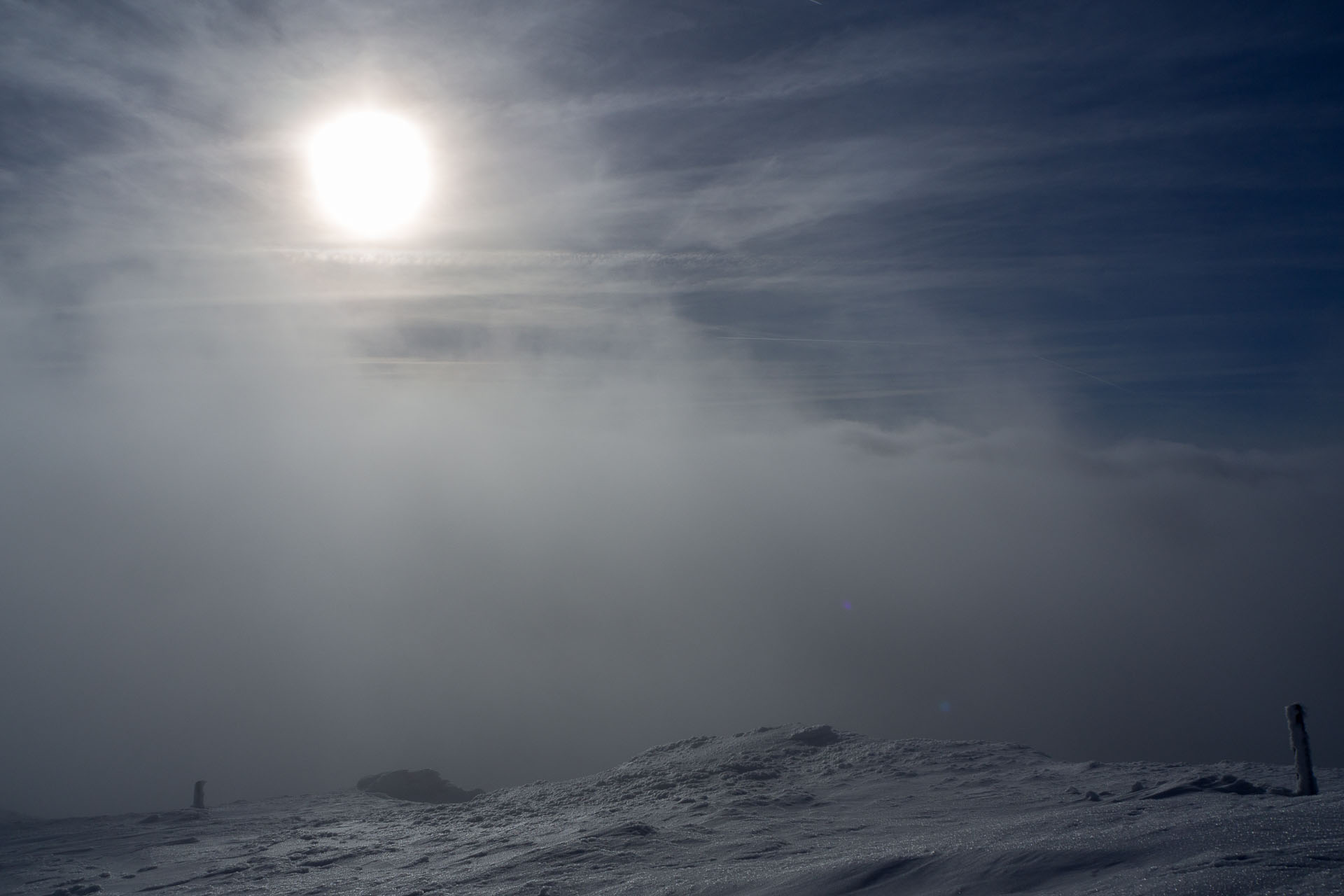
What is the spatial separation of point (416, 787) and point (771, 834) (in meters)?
18.2

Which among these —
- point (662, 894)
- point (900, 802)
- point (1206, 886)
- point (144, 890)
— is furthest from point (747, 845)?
point (144, 890)

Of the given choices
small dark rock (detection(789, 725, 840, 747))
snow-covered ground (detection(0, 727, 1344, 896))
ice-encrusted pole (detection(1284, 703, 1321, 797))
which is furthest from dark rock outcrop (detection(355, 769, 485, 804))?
ice-encrusted pole (detection(1284, 703, 1321, 797))

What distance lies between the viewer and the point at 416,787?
26.7 meters

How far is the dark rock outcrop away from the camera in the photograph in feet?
86.5

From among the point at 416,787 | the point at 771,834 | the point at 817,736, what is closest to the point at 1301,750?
the point at 771,834

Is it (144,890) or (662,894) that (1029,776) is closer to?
(662,894)

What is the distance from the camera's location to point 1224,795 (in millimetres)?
10953

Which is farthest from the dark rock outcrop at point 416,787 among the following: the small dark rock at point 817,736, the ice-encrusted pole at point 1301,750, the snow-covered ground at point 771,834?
the ice-encrusted pole at point 1301,750

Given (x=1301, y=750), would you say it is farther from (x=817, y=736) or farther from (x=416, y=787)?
(x=416, y=787)

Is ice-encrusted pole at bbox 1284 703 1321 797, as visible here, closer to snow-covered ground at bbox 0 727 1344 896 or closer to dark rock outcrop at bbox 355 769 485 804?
snow-covered ground at bbox 0 727 1344 896

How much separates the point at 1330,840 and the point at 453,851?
1101 cm

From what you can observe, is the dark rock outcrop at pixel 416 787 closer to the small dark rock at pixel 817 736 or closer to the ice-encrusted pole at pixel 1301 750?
the small dark rock at pixel 817 736

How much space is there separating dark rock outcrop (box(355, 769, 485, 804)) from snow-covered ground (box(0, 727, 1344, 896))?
5.49 metres

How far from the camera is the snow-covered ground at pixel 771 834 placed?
308 inches
